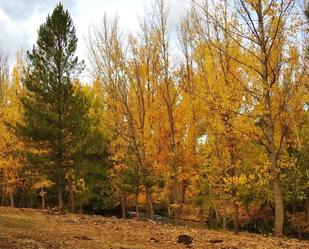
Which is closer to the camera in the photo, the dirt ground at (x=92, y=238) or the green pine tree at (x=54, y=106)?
the dirt ground at (x=92, y=238)

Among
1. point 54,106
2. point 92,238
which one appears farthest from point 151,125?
point 92,238

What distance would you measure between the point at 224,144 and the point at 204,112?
2.02m

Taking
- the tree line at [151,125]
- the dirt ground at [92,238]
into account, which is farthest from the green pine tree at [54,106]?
the dirt ground at [92,238]

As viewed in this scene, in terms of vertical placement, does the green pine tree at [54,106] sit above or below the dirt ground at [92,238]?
above

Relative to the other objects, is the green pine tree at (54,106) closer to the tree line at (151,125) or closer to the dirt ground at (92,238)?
the tree line at (151,125)

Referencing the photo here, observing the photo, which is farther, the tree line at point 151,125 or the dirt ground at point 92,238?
the tree line at point 151,125

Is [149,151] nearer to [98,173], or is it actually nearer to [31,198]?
[98,173]

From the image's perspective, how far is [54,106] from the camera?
1969cm

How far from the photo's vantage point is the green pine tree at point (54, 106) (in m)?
19.2

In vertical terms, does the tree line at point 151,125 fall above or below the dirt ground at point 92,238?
above

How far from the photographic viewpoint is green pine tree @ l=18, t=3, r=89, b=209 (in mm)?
19250

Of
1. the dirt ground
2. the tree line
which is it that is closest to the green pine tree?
the tree line

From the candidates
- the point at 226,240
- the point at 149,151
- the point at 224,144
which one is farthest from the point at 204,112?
the point at 226,240

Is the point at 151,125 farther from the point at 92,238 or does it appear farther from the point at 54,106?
the point at 92,238
